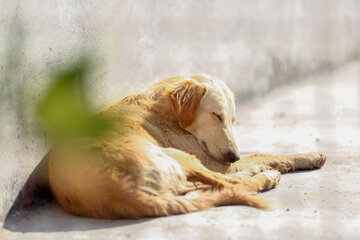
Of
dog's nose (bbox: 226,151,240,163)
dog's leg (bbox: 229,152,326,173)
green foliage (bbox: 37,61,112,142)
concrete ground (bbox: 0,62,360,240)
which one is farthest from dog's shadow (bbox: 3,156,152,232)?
green foliage (bbox: 37,61,112,142)

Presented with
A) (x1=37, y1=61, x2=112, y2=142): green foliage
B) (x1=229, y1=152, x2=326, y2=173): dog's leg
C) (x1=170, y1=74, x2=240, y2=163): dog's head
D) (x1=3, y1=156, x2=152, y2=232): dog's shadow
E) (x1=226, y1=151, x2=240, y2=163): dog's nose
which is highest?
(x1=37, y1=61, x2=112, y2=142): green foliage

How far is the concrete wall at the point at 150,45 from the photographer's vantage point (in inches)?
140

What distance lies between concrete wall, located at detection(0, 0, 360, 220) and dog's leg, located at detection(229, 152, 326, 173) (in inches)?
50.1

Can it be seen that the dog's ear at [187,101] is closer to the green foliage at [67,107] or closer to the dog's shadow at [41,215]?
the dog's shadow at [41,215]

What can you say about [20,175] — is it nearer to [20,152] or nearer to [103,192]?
[20,152]

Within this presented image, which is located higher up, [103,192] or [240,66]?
[103,192]

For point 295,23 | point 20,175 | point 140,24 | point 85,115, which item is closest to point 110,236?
point 20,175

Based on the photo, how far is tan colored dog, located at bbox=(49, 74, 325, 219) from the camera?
11.1 ft

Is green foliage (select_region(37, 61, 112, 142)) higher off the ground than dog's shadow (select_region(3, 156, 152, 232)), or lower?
higher

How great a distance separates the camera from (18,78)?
140 inches

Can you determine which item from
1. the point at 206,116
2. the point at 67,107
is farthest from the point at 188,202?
the point at 67,107

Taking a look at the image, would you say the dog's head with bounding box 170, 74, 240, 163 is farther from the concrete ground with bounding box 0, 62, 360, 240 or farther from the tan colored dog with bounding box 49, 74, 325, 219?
the concrete ground with bounding box 0, 62, 360, 240

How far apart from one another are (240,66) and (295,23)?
1497 mm

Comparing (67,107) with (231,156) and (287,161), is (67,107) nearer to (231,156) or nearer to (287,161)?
(231,156)
